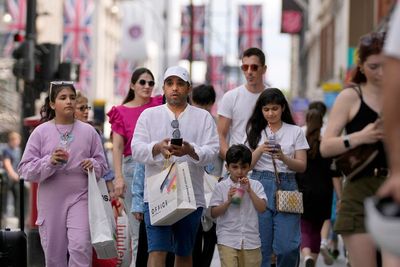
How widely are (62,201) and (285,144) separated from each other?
73.1 inches

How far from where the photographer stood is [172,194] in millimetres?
8680

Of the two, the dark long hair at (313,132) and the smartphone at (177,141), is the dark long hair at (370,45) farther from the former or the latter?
the dark long hair at (313,132)

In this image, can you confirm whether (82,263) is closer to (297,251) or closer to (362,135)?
(297,251)

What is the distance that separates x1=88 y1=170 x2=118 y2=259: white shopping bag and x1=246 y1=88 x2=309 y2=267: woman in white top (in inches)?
50.3

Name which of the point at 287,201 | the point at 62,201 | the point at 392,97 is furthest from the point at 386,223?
the point at 287,201

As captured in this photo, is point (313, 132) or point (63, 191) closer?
point (63, 191)

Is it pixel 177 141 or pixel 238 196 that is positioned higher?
pixel 177 141

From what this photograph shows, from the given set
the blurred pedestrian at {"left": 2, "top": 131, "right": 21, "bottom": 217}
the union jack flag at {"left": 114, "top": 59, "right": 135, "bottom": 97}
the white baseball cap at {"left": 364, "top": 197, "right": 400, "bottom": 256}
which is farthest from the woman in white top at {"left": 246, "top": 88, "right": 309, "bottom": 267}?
the union jack flag at {"left": 114, "top": 59, "right": 135, "bottom": 97}

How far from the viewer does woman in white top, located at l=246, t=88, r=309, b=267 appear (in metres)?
9.65

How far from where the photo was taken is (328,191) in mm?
12344

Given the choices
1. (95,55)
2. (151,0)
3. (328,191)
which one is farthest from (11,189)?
(151,0)

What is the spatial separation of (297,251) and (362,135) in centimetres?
317

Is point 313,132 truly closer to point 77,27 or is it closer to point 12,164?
point 12,164

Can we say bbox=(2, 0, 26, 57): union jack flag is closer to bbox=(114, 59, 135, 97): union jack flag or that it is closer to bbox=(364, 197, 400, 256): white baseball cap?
bbox=(364, 197, 400, 256): white baseball cap
